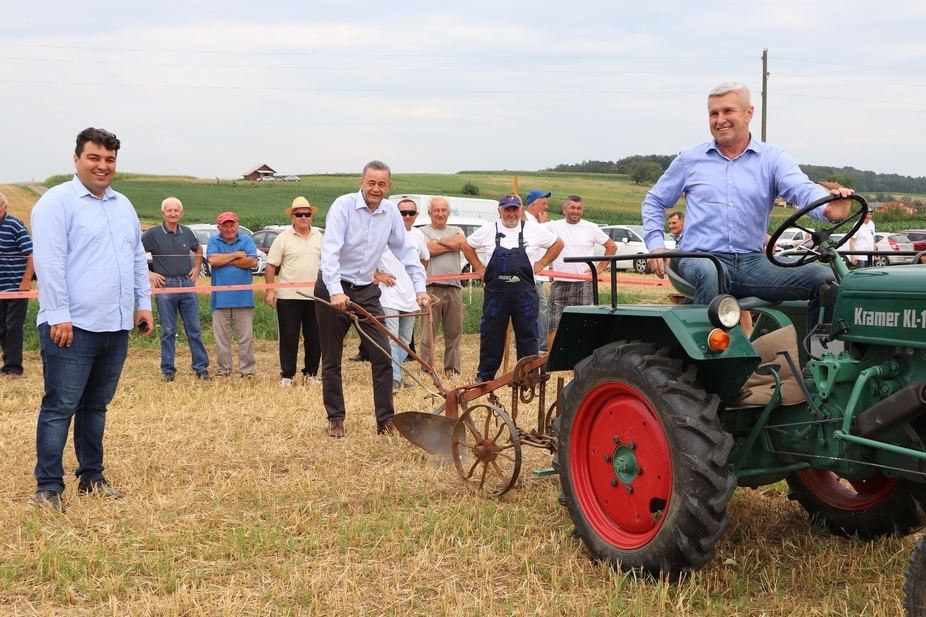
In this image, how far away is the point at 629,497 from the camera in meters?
3.91

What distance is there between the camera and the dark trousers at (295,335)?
9.27m

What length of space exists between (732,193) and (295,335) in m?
5.79

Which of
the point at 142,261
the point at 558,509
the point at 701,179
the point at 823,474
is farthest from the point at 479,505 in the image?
the point at 142,261

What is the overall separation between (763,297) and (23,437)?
5143 mm

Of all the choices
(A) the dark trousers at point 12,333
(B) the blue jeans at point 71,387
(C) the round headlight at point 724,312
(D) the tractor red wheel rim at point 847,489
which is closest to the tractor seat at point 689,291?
(C) the round headlight at point 724,312

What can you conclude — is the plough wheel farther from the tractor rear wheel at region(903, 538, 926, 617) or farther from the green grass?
the green grass

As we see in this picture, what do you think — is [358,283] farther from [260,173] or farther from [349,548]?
[260,173]

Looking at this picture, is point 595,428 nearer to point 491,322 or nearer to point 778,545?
point 778,545

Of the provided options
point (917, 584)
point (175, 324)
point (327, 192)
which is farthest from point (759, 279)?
point (327, 192)

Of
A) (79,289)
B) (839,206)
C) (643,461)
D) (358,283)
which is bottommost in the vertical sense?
(643,461)

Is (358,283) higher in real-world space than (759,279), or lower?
lower

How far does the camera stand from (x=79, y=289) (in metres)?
4.88

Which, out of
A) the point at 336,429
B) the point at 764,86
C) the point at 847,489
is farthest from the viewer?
the point at 764,86

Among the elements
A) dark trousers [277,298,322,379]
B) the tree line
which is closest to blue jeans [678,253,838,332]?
dark trousers [277,298,322,379]
